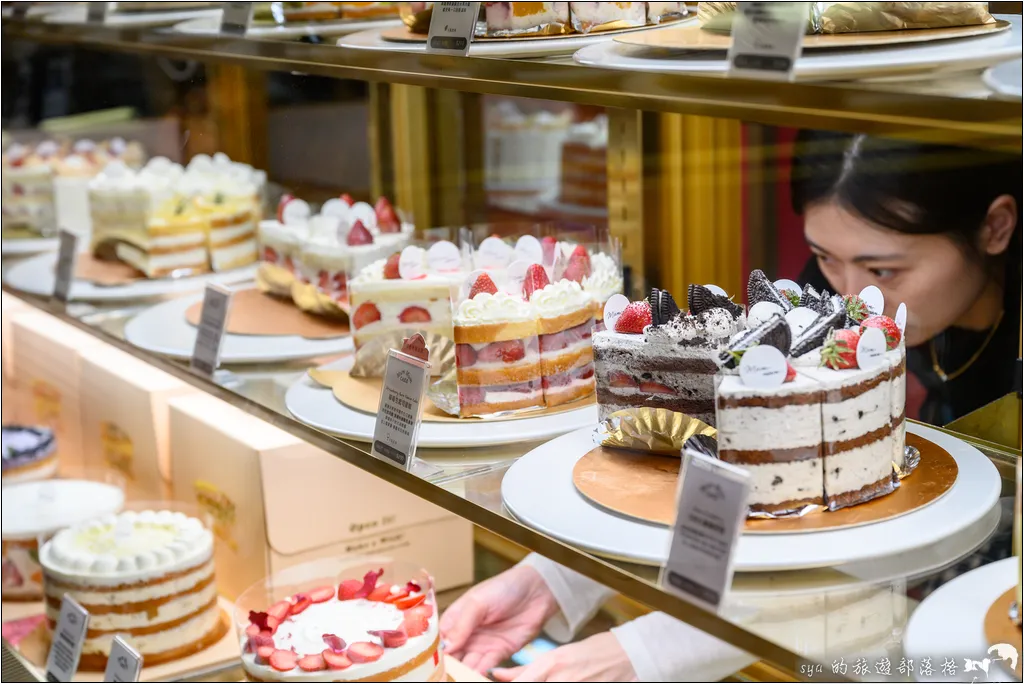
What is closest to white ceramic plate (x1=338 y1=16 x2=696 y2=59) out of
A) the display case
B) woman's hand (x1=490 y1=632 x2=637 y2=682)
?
the display case

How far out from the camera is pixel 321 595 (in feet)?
5.79

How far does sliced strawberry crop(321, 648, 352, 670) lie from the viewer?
5.09ft

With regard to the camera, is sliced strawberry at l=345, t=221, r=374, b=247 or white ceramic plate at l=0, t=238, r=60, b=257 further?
white ceramic plate at l=0, t=238, r=60, b=257

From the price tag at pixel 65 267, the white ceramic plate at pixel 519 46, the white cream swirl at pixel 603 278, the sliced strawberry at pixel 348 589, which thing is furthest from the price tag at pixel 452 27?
the price tag at pixel 65 267

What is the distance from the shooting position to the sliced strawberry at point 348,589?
176cm

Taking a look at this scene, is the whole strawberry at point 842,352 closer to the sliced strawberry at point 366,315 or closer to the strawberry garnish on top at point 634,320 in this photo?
the strawberry garnish on top at point 634,320

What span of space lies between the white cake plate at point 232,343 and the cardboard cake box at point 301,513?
0.66 ft

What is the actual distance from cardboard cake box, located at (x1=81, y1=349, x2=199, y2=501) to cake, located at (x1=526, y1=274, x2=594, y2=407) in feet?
3.06

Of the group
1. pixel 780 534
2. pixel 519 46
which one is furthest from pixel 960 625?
pixel 519 46

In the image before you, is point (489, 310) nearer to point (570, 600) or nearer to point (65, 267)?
point (570, 600)

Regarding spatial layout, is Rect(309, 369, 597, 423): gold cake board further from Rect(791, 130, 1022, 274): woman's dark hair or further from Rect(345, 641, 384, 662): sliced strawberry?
Rect(791, 130, 1022, 274): woman's dark hair

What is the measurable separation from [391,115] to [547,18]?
1.46 m

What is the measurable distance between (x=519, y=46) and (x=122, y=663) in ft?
3.45

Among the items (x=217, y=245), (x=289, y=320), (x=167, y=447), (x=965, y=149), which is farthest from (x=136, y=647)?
(x=965, y=149)
